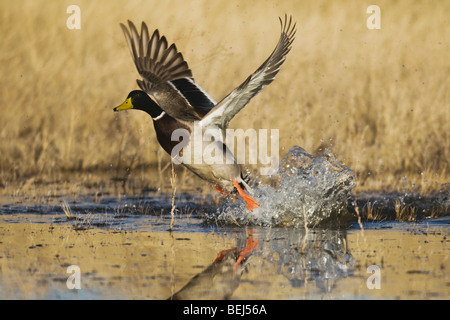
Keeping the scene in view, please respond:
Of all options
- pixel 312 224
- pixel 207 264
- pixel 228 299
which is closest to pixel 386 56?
pixel 312 224

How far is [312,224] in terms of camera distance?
689cm

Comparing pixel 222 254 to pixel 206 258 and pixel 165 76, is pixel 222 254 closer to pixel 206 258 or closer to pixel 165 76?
pixel 206 258

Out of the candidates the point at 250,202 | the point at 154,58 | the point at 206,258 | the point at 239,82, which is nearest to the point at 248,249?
the point at 206,258

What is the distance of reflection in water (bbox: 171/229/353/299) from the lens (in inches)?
179

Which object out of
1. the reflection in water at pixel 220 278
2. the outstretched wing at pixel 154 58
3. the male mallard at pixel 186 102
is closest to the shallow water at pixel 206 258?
the reflection in water at pixel 220 278

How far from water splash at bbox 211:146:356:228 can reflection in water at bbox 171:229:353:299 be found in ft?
1.28

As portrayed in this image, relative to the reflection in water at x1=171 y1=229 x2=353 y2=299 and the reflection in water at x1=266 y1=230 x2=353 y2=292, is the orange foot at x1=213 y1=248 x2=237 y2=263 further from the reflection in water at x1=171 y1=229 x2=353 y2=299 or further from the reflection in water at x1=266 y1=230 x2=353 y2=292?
the reflection in water at x1=266 y1=230 x2=353 y2=292

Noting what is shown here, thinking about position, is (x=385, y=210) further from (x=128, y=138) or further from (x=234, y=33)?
(x=234, y=33)

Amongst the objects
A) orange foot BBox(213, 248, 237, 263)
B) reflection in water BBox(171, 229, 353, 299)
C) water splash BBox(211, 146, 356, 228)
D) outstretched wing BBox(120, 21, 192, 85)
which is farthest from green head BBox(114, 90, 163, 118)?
orange foot BBox(213, 248, 237, 263)

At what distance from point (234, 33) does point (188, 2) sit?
983 millimetres

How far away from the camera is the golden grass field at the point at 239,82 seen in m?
9.68

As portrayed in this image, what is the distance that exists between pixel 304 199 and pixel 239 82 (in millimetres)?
4533

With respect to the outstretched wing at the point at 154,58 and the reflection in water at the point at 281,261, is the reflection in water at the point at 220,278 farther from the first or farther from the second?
the outstretched wing at the point at 154,58

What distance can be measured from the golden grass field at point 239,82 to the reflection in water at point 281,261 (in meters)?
2.54
